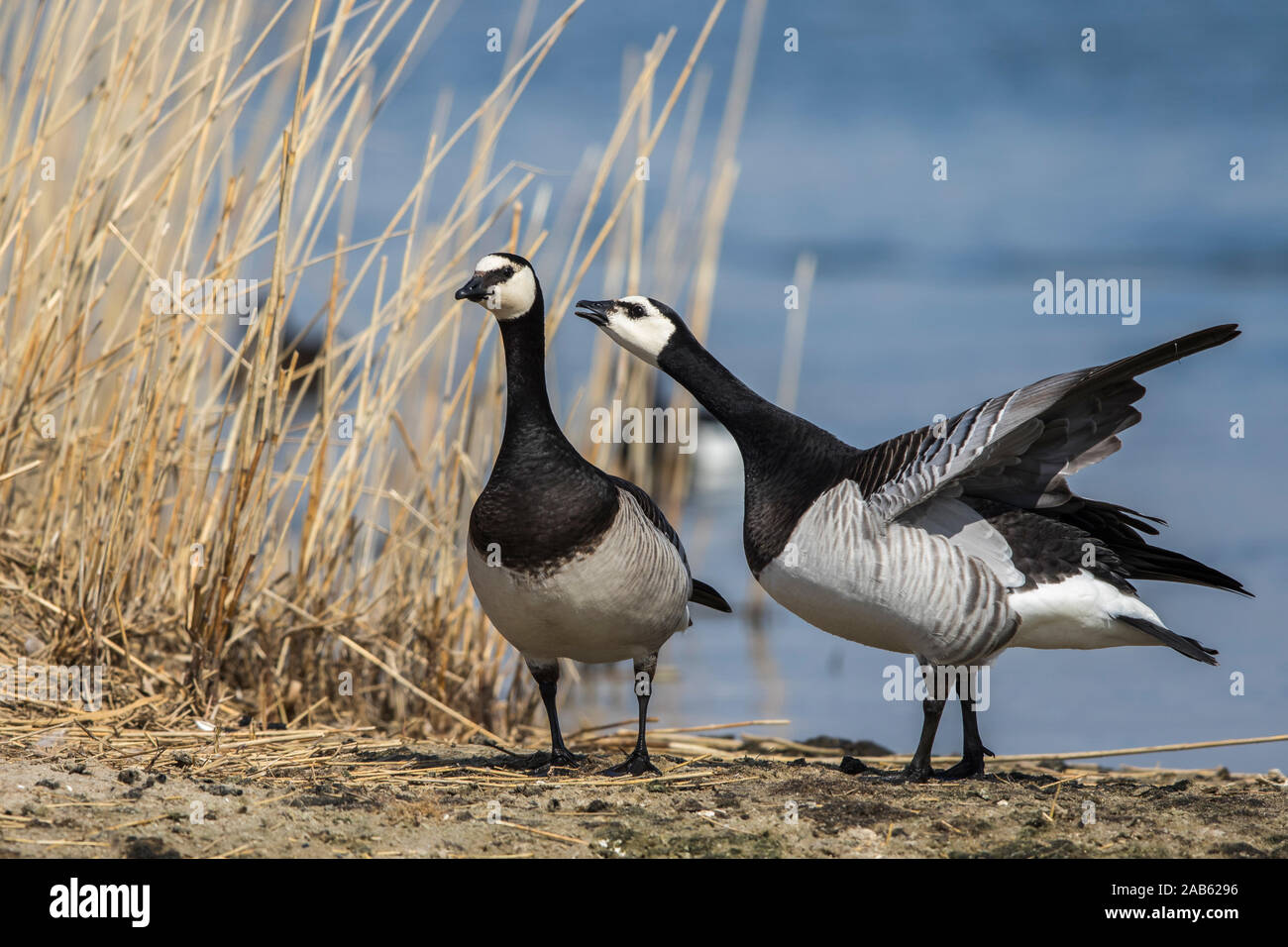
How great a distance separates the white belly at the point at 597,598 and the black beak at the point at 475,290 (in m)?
0.85

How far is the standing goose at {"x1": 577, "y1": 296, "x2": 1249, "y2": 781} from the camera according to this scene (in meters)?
3.93

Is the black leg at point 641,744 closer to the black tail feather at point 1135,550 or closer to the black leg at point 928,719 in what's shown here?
the black leg at point 928,719

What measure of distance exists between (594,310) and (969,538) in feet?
5.33

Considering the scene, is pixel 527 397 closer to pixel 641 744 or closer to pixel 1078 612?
pixel 641 744

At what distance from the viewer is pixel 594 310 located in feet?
15.5

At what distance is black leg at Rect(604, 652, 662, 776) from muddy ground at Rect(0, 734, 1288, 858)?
12cm

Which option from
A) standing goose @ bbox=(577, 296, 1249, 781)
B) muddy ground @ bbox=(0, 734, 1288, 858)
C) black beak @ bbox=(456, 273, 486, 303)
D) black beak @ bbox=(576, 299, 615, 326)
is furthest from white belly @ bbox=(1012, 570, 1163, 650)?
black beak @ bbox=(456, 273, 486, 303)

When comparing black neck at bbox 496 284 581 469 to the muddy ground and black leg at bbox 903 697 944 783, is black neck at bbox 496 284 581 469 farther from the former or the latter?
black leg at bbox 903 697 944 783

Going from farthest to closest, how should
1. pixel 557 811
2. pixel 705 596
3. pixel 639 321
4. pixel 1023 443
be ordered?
pixel 705 596 → pixel 639 321 → pixel 1023 443 → pixel 557 811

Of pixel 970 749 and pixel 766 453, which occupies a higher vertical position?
pixel 766 453

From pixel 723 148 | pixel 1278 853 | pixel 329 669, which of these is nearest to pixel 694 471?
pixel 723 148

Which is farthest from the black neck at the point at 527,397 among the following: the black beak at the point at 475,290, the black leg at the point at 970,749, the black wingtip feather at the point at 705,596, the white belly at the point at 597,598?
the black leg at the point at 970,749

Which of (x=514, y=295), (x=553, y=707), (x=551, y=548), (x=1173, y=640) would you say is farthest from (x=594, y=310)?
(x=1173, y=640)

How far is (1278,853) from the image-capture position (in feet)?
10.9
